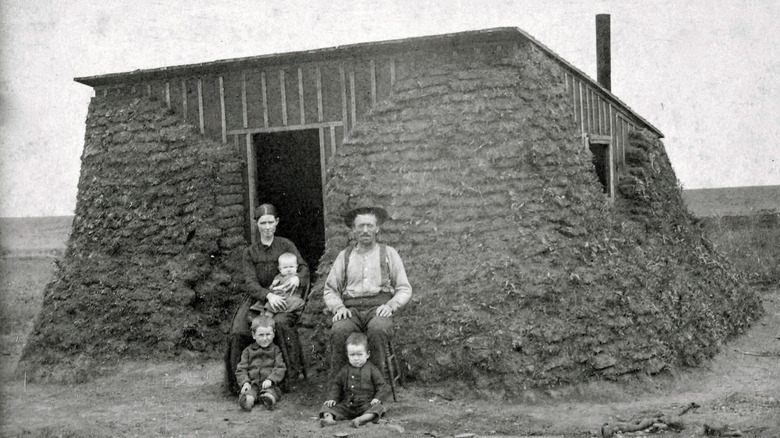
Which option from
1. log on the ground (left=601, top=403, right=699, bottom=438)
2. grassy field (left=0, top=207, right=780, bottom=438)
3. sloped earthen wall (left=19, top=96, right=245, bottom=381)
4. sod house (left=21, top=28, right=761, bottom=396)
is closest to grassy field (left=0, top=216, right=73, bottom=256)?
sloped earthen wall (left=19, top=96, right=245, bottom=381)

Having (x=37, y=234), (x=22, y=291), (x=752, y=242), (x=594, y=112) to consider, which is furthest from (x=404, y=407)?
(x=37, y=234)

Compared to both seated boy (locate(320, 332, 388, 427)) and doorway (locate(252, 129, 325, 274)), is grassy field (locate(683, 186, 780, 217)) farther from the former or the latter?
seated boy (locate(320, 332, 388, 427))

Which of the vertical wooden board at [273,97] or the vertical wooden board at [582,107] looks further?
the vertical wooden board at [582,107]

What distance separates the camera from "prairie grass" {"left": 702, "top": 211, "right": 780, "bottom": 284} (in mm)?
14203

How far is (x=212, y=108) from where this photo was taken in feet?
29.9

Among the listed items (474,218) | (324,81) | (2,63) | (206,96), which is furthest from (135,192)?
(474,218)

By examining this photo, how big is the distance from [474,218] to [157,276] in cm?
378

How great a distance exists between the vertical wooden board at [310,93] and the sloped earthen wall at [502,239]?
0.89 metres

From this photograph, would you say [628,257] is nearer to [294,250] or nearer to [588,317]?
[588,317]

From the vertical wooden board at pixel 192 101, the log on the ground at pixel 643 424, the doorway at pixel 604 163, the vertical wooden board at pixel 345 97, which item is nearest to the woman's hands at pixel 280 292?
the vertical wooden board at pixel 345 97

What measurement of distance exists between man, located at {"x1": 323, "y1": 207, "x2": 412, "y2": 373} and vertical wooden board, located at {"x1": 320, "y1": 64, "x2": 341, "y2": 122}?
2.25m

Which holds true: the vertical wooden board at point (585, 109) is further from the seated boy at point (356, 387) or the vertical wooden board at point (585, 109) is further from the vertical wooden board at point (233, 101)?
the seated boy at point (356, 387)

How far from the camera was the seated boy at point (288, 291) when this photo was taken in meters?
6.78

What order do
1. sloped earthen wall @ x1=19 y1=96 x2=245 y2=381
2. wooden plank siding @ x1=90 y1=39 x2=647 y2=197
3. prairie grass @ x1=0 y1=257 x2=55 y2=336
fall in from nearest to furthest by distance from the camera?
wooden plank siding @ x1=90 y1=39 x2=647 y2=197 → sloped earthen wall @ x1=19 y1=96 x2=245 y2=381 → prairie grass @ x1=0 y1=257 x2=55 y2=336
